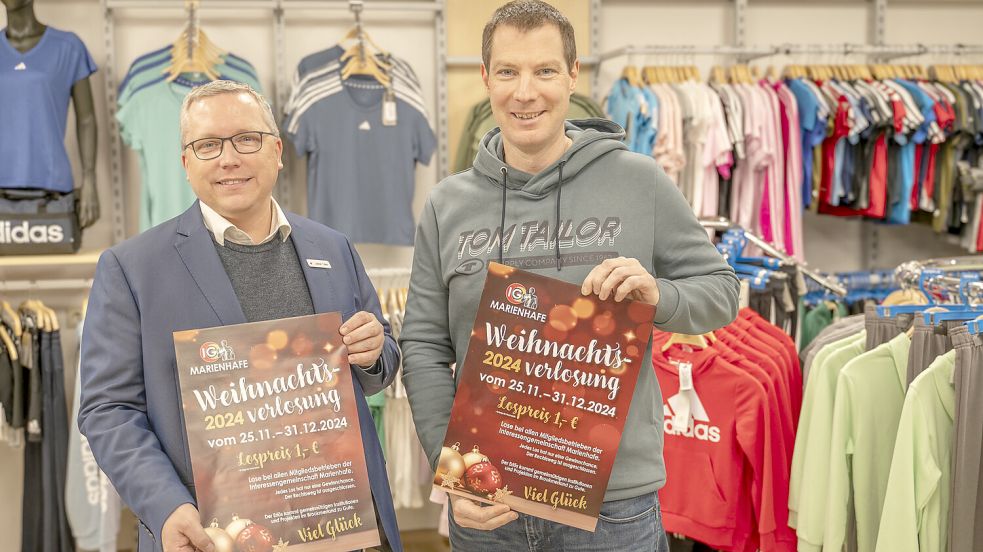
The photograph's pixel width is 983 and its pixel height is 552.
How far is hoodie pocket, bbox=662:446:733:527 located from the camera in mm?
2553

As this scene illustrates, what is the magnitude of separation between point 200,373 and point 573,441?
0.61 m

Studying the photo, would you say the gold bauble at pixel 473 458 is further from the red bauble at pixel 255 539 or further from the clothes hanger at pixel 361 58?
the clothes hanger at pixel 361 58

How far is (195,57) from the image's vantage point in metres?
3.65

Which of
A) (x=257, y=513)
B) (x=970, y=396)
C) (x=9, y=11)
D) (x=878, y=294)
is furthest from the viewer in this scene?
(x=878, y=294)

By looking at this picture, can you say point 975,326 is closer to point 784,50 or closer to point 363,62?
point 784,50

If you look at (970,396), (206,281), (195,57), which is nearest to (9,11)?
(195,57)

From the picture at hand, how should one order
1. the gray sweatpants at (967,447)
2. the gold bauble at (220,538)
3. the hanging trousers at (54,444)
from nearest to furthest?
the gold bauble at (220,538) < the gray sweatpants at (967,447) < the hanging trousers at (54,444)

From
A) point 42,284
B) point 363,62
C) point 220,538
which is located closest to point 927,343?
point 220,538

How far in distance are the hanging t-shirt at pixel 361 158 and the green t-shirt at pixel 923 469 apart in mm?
2245

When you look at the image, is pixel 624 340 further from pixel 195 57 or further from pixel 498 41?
pixel 195 57

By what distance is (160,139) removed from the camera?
3633 millimetres

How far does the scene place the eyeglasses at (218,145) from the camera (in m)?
1.47

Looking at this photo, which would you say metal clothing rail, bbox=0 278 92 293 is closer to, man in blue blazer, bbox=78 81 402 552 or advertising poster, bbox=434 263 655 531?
man in blue blazer, bbox=78 81 402 552

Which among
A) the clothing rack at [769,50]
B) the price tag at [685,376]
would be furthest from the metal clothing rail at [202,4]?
the price tag at [685,376]
